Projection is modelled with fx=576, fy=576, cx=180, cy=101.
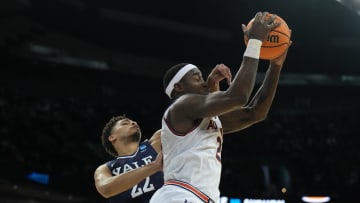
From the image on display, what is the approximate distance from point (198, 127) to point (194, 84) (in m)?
0.29

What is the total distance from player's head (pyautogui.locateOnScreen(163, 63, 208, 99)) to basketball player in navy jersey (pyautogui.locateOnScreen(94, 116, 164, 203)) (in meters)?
0.43

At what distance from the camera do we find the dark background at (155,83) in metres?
14.2

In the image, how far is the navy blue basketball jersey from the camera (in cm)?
417

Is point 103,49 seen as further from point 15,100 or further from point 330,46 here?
point 330,46

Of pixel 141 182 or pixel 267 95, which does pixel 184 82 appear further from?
pixel 141 182

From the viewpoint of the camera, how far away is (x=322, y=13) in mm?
17594

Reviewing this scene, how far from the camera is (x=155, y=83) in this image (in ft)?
66.0

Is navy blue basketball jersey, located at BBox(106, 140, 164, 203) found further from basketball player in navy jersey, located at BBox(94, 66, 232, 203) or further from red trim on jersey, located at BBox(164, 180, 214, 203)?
red trim on jersey, located at BBox(164, 180, 214, 203)

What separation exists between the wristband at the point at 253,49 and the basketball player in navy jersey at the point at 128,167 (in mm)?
917

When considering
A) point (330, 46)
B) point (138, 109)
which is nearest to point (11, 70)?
point (138, 109)

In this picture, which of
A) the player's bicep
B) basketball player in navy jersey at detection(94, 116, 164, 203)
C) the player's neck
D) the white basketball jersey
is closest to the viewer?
the white basketball jersey

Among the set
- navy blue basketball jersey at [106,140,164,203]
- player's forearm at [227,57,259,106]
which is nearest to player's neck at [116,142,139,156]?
navy blue basketball jersey at [106,140,164,203]

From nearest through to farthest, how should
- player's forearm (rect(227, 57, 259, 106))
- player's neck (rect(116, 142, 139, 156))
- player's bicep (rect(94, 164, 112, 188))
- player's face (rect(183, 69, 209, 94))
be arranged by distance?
player's forearm (rect(227, 57, 259, 106))
player's face (rect(183, 69, 209, 94))
player's bicep (rect(94, 164, 112, 188))
player's neck (rect(116, 142, 139, 156))

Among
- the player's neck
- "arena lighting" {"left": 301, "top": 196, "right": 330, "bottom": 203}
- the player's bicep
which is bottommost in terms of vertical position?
"arena lighting" {"left": 301, "top": 196, "right": 330, "bottom": 203}
